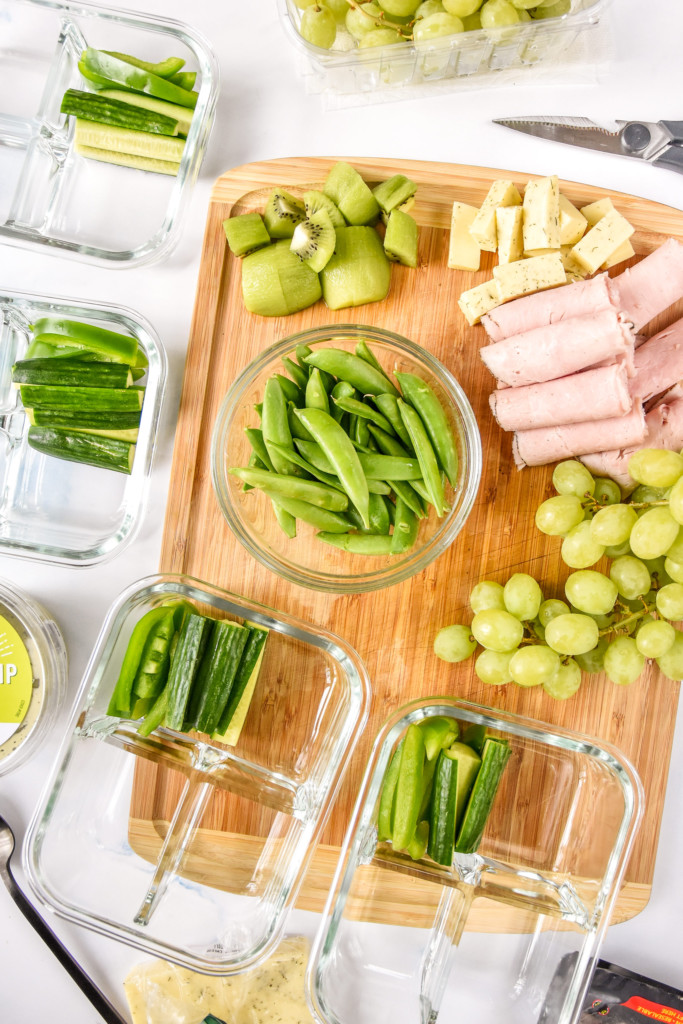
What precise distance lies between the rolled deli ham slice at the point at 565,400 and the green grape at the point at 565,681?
0.49m

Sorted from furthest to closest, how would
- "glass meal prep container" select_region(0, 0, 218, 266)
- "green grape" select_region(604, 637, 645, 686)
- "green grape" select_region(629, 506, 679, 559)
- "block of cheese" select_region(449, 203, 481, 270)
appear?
1. "glass meal prep container" select_region(0, 0, 218, 266)
2. "block of cheese" select_region(449, 203, 481, 270)
3. "green grape" select_region(604, 637, 645, 686)
4. "green grape" select_region(629, 506, 679, 559)

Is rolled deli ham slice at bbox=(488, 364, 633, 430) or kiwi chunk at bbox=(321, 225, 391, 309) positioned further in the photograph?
kiwi chunk at bbox=(321, 225, 391, 309)

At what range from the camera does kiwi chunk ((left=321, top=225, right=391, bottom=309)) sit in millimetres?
1496

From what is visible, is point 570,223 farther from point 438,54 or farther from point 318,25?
point 318,25

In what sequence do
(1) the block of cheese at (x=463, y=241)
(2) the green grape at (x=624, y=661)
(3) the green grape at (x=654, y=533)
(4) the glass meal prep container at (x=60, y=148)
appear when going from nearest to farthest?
(3) the green grape at (x=654, y=533) < (2) the green grape at (x=624, y=661) < (1) the block of cheese at (x=463, y=241) < (4) the glass meal prep container at (x=60, y=148)

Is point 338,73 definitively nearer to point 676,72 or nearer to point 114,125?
point 114,125

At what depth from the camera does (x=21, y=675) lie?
1.55 meters

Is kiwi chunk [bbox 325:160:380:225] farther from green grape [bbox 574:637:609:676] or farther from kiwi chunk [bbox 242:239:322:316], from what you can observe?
green grape [bbox 574:637:609:676]

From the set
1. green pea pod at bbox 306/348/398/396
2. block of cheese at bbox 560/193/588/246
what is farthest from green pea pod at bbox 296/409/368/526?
block of cheese at bbox 560/193/588/246

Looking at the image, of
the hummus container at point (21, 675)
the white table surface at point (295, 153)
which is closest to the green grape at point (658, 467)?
the white table surface at point (295, 153)

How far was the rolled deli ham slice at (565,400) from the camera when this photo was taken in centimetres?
139

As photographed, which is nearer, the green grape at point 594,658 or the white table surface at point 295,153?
the green grape at point 594,658

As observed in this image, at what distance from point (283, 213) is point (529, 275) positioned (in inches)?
20.6

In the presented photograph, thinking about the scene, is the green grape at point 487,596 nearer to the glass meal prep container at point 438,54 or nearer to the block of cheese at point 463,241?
the block of cheese at point 463,241
